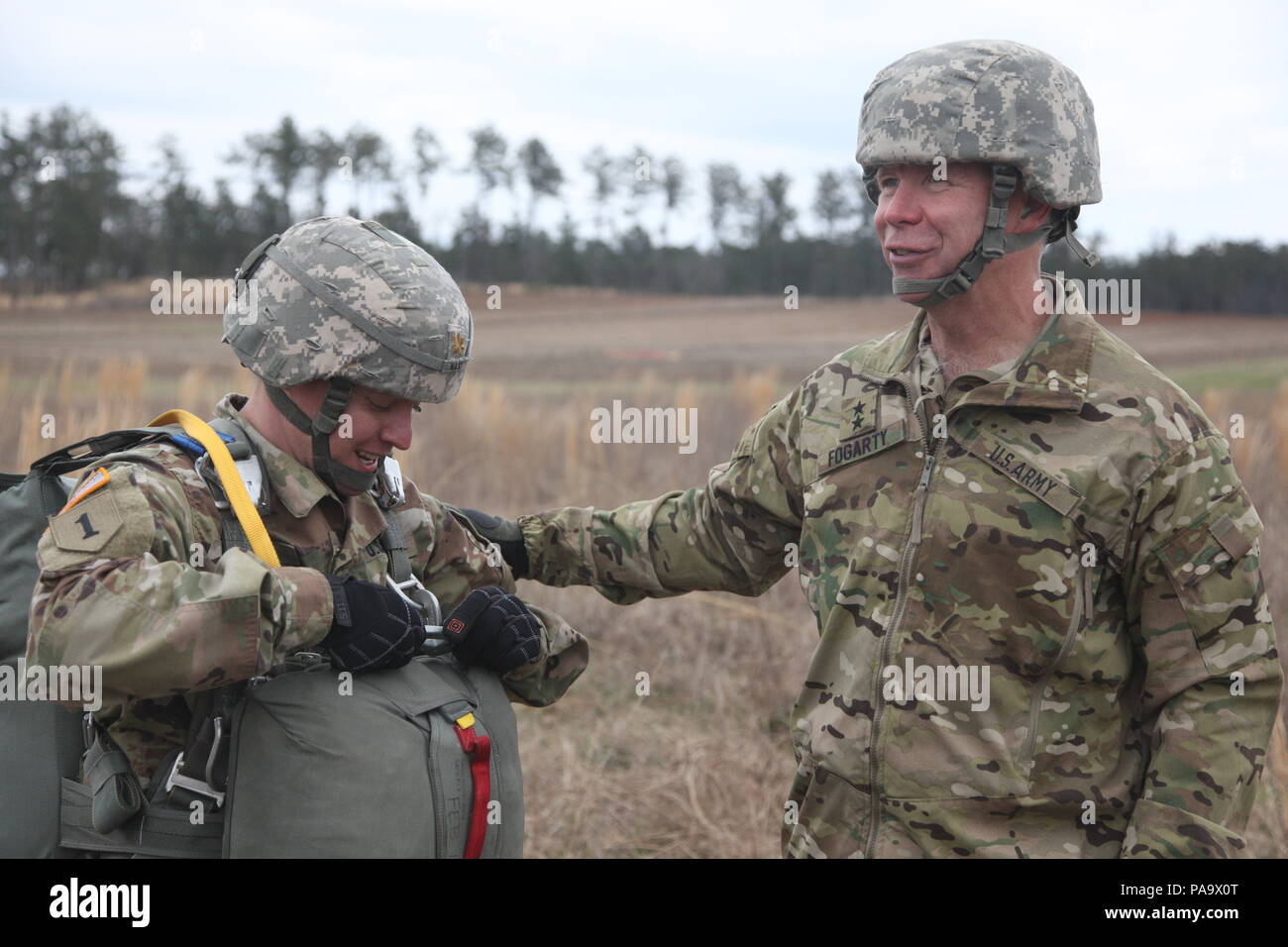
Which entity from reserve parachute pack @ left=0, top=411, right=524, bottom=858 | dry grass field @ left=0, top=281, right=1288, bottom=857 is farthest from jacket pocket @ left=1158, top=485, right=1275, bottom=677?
dry grass field @ left=0, top=281, right=1288, bottom=857

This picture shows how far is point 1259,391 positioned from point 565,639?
63.1ft

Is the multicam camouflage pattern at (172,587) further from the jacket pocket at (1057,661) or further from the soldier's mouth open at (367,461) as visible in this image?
the jacket pocket at (1057,661)

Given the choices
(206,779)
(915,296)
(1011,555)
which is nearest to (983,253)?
(915,296)

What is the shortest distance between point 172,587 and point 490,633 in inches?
31.7

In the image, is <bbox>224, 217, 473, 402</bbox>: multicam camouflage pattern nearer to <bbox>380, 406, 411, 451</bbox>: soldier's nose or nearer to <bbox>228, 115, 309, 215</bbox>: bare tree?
<bbox>380, 406, 411, 451</bbox>: soldier's nose

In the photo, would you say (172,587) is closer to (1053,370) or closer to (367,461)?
A: (367,461)

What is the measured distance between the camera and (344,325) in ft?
9.14

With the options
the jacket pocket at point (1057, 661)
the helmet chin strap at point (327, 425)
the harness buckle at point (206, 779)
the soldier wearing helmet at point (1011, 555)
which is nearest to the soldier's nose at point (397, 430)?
the helmet chin strap at point (327, 425)

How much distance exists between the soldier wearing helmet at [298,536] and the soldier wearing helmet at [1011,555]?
90 centimetres

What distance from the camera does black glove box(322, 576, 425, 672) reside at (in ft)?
8.37

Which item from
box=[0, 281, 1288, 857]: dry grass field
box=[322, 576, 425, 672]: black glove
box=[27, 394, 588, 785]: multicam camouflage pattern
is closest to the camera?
box=[27, 394, 588, 785]: multicam camouflage pattern

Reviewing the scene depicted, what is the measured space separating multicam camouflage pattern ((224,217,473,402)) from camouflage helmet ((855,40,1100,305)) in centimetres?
116

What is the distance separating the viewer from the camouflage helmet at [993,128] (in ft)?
9.11

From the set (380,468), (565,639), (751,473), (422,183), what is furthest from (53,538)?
(422,183)
